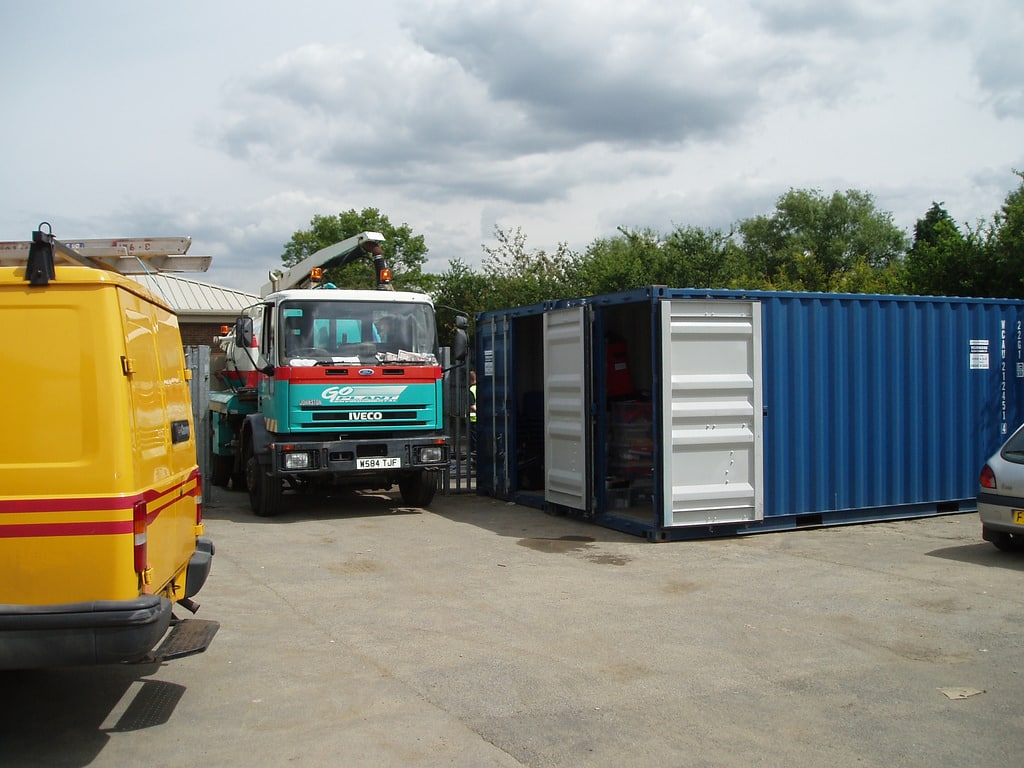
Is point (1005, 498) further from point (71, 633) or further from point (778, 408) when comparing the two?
point (71, 633)

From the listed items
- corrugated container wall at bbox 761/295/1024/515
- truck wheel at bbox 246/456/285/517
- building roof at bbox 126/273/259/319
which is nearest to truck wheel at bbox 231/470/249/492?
truck wheel at bbox 246/456/285/517

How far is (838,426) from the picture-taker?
11.6 m

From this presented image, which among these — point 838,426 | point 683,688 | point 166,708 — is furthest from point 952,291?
point 166,708

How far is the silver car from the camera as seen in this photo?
945 cm

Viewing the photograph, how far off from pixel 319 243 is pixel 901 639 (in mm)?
57604

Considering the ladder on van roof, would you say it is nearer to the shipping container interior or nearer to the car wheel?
the shipping container interior

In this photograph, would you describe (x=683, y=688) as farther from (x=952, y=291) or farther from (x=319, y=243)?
(x=319, y=243)

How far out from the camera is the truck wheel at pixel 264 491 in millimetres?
12734

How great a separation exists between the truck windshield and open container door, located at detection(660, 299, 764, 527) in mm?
3631

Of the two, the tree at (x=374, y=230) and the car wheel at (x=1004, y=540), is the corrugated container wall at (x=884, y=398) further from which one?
the tree at (x=374, y=230)

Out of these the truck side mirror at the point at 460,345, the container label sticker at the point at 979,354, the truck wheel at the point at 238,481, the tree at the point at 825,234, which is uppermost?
the tree at the point at 825,234

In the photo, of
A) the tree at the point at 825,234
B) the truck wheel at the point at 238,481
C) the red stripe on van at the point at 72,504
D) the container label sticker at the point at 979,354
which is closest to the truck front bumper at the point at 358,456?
the truck wheel at the point at 238,481

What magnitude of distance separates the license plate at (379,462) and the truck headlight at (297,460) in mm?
629

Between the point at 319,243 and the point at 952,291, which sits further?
the point at 319,243
